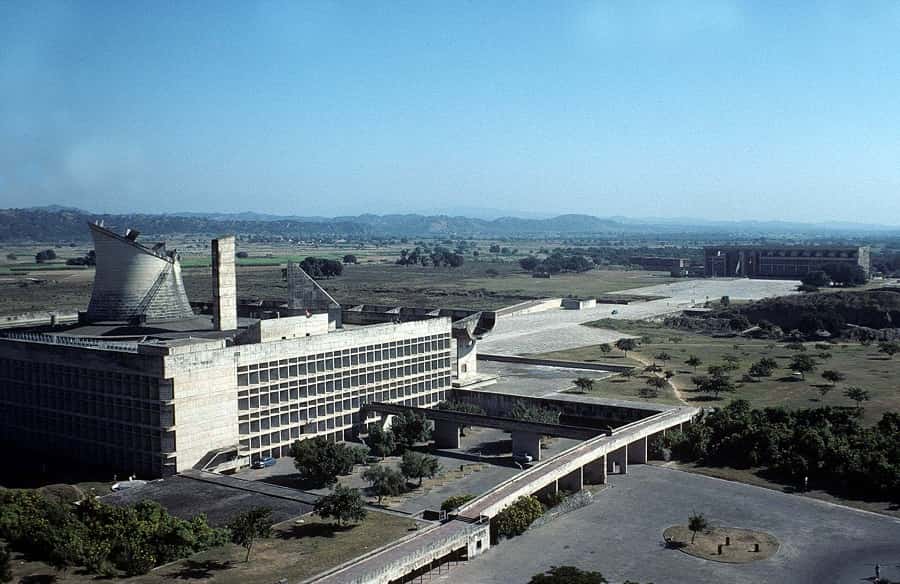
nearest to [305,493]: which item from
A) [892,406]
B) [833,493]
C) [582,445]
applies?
[582,445]

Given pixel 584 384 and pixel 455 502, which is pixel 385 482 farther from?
A: pixel 584 384

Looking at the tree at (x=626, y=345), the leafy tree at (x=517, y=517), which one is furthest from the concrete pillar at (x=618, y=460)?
the tree at (x=626, y=345)

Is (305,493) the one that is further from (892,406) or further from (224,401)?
(892,406)

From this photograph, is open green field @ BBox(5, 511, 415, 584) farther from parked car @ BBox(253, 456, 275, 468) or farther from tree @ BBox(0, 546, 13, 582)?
parked car @ BBox(253, 456, 275, 468)

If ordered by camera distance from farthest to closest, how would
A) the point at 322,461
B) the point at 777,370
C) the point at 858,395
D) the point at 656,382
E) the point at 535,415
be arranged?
1. the point at 777,370
2. the point at 656,382
3. the point at 858,395
4. the point at 535,415
5. the point at 322,461

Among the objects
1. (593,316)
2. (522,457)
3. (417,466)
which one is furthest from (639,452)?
(593,316)

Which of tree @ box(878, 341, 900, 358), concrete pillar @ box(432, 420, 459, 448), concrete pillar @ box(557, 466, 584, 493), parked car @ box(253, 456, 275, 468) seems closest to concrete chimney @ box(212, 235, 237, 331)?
parked car @ box(253, 456, 275, 468)

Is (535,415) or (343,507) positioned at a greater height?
(343,507)
